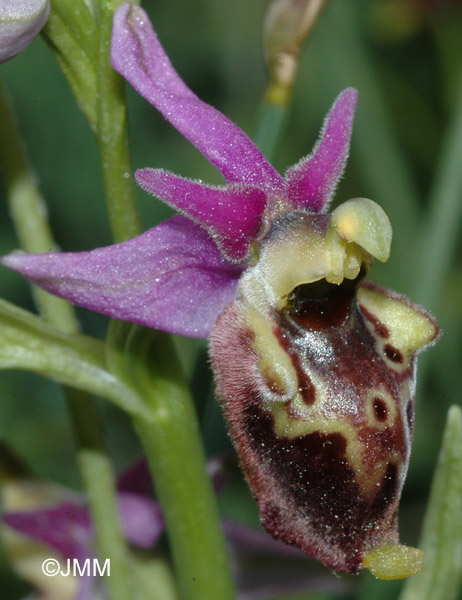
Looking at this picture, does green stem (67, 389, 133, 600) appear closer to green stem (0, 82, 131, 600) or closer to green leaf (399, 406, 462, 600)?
green stem (0, 82, 131, 600)

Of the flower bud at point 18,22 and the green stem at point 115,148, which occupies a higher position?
the flower bud at point 18,22

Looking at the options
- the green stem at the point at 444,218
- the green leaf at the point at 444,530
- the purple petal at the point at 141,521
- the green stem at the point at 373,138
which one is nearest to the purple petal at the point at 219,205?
the green leaf at the point at 444,530

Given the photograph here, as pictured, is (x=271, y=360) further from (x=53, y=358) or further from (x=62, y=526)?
(x=62, y=526)

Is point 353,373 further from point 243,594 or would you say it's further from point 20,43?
point 243,594

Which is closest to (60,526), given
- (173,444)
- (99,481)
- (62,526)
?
(62,526)

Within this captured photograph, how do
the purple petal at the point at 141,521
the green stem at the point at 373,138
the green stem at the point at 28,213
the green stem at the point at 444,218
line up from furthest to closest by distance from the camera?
the green stem at the point at 373,138
the green stem at the point at 444,218
the purple petal at the point at 141,521
the green stem at the point at 28,213

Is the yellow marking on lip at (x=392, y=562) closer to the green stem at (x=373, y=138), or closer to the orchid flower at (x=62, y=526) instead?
the orchid flower at (x=62, y=526)
